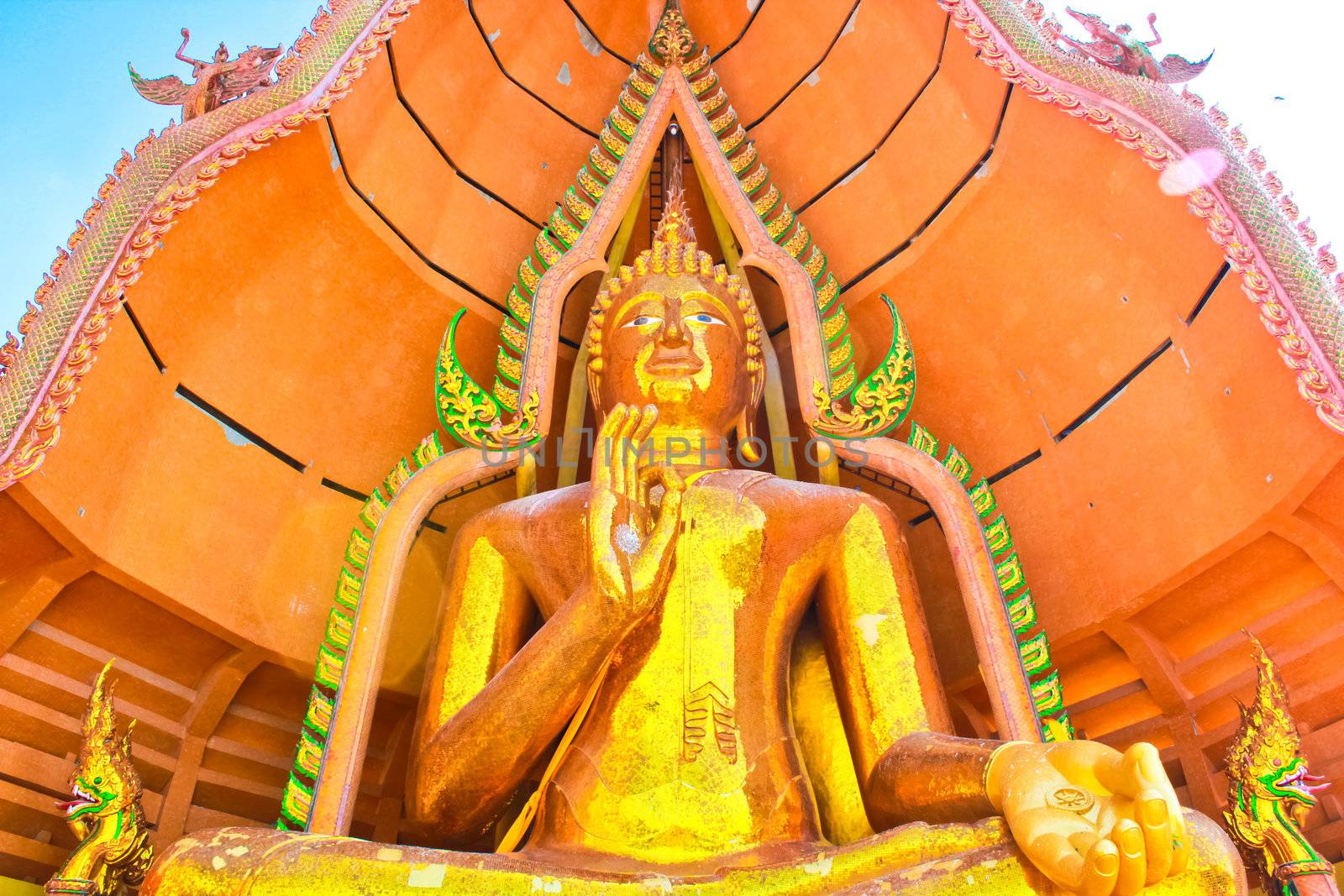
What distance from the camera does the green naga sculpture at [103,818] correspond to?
2590mm

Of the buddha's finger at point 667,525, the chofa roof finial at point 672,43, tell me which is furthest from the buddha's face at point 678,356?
the chofa roof finial at point 672,43

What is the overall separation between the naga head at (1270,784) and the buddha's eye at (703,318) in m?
1.73

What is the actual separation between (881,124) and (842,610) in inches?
89.1

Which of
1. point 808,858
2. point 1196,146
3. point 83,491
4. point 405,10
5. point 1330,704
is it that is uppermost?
point 405,10

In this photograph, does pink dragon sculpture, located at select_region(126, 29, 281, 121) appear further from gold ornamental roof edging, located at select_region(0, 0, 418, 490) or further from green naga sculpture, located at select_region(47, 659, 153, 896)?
green naga sculpture, located at select_region(47, 659, 153, 896)

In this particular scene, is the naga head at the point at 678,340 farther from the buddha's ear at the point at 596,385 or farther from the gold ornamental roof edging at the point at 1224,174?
the gold ornamental roof edging at the point at 1224,174

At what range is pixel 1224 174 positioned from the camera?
3188 millimetres

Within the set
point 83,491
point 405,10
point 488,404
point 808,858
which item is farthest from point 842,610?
point 405,10

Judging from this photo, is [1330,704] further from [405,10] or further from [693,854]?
[405,10]

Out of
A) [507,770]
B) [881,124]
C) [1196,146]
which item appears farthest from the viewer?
[881,124]

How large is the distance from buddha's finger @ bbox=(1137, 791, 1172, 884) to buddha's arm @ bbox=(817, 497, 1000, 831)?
0.47 m

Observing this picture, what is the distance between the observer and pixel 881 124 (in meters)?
4.41

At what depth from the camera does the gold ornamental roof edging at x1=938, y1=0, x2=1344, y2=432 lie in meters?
2.92

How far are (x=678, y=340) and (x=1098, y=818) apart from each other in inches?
72.4
